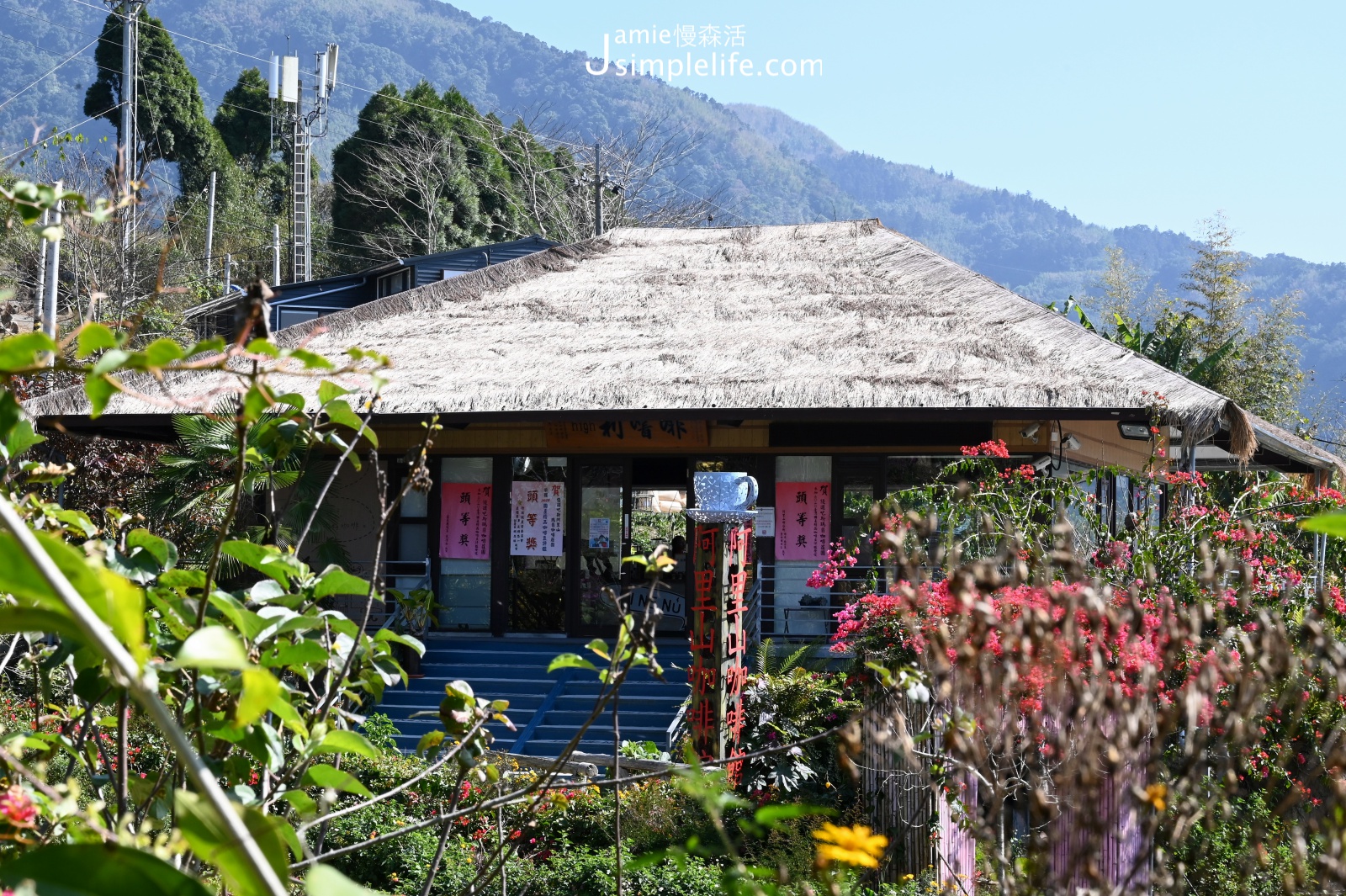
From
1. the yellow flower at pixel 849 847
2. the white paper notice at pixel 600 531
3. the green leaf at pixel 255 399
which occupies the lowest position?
the white paper notice at pixel 600 531

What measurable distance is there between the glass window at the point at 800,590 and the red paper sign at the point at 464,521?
2.86 m

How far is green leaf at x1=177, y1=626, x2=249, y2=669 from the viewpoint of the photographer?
2.66 feet

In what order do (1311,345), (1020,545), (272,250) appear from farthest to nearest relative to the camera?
1. (1311,345)
2. (272,250)
3. (1020,545)

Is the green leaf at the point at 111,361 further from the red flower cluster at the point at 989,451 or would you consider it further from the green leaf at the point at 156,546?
the red flower cluster at the point at 989,451

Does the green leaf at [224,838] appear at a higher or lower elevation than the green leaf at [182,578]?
lower

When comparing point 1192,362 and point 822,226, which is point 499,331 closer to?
point 822,226

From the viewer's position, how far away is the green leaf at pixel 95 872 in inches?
31.8

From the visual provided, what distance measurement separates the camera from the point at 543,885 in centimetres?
570

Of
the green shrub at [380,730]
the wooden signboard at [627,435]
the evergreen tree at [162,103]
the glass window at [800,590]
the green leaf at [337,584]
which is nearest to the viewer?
the green leaf at [337,584]

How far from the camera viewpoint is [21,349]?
1.04 meters

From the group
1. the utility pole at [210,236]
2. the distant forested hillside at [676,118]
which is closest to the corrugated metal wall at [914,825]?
the utility pole at [210,236]

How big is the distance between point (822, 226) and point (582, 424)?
5720mm

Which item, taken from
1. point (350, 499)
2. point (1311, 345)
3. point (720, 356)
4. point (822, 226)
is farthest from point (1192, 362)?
point (1311, 345)

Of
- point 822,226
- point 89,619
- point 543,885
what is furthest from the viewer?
point 822,226
